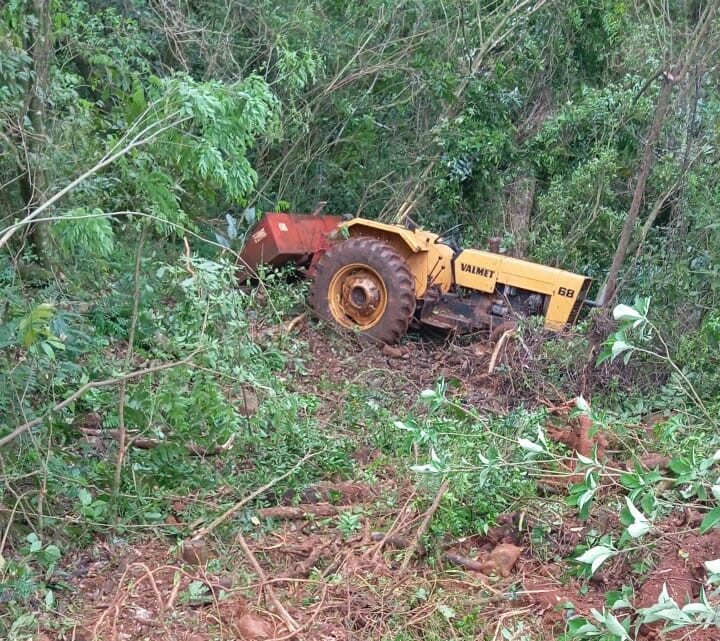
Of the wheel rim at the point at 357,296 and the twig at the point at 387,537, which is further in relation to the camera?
the wheel rim at the point at 357,296

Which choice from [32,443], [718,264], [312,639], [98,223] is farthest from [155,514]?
[718,264]

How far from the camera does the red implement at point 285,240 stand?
7797 millimetres

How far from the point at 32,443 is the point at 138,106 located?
5.67ft

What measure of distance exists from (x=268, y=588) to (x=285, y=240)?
4684 millimetres

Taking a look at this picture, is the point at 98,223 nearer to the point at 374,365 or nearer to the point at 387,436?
the point at 387,436

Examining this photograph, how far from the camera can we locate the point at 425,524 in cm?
400

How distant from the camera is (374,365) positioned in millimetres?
6941

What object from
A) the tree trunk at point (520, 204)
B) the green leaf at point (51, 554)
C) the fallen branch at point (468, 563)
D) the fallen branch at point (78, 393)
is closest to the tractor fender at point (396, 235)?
the tree trunk at point (520, 204)

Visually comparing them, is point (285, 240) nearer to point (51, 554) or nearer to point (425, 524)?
point (425, 524)

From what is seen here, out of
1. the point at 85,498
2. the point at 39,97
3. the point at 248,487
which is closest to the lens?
the point at 85,498

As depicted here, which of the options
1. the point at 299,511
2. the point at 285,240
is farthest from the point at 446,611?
the point at 285,240

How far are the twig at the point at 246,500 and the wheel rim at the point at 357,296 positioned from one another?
294cm

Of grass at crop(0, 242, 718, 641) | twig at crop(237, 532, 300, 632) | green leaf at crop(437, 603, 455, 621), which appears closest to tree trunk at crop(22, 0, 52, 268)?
grass at crop(0, 242, 718, 641)

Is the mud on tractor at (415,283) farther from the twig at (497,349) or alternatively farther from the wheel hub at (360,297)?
the twig at (497,349)
